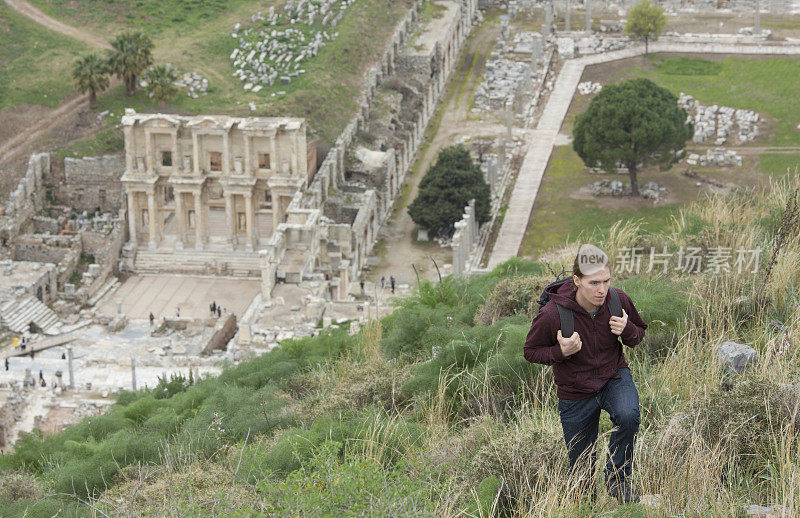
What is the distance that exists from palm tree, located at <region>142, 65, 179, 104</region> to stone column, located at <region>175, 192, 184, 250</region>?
38.1 ft

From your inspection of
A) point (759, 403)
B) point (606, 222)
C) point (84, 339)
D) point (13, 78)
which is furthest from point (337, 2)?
point (759, 403)

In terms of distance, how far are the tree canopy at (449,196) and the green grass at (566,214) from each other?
3333 millimetres

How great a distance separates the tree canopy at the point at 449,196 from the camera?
211 ft

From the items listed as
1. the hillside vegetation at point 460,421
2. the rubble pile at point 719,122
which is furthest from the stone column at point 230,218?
the hillside vegetation at point 460,421

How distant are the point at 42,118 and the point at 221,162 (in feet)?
53.7

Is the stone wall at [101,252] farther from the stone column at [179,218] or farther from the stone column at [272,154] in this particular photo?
the stone column at [272,154]

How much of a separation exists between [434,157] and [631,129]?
14445mm

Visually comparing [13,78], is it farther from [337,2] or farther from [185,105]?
[337,2]

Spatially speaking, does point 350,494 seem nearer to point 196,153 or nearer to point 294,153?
point 294,153

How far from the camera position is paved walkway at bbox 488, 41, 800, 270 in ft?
213

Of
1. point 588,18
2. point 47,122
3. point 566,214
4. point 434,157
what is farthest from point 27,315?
point 588,18

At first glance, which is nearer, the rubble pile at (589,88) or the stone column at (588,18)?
the rubble pile at (589,88)

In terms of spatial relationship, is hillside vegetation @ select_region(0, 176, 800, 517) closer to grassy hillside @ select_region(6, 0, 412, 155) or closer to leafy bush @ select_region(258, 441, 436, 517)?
leafy bush @ select_region(258, 441, 436, 517)

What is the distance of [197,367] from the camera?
49625mm
